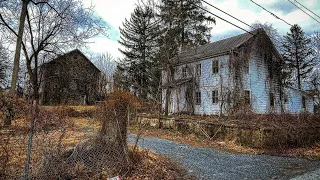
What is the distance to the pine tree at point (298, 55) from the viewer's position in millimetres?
34219

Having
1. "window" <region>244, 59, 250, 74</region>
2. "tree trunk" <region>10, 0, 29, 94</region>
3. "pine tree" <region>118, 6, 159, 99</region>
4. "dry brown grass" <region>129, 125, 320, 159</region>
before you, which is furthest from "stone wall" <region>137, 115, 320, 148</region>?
"pine tree" <region>118, 6, 159, 99</region>

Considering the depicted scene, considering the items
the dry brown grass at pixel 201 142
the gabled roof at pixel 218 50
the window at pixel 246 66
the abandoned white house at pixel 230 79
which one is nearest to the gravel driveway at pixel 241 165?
the dry brown grass at pixel 201 142

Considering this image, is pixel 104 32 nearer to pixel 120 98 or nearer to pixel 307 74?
pixel 120 98

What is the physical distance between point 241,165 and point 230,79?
12414mm

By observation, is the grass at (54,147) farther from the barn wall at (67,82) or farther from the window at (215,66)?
→ the barn wall at (67,82)

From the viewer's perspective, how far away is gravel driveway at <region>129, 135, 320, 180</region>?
5742 mm

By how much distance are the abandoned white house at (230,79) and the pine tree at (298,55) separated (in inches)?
507

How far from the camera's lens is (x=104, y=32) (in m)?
14.4

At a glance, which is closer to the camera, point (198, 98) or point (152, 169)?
point (152, 169)

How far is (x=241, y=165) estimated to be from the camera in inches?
267

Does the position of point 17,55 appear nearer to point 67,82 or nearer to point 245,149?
point 245,149

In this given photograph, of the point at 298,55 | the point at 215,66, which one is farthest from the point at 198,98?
the point at 298,55

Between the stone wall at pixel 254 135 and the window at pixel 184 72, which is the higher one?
the window at pixel 184 72

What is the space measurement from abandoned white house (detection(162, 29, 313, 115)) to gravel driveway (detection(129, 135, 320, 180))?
9096 millimetres
